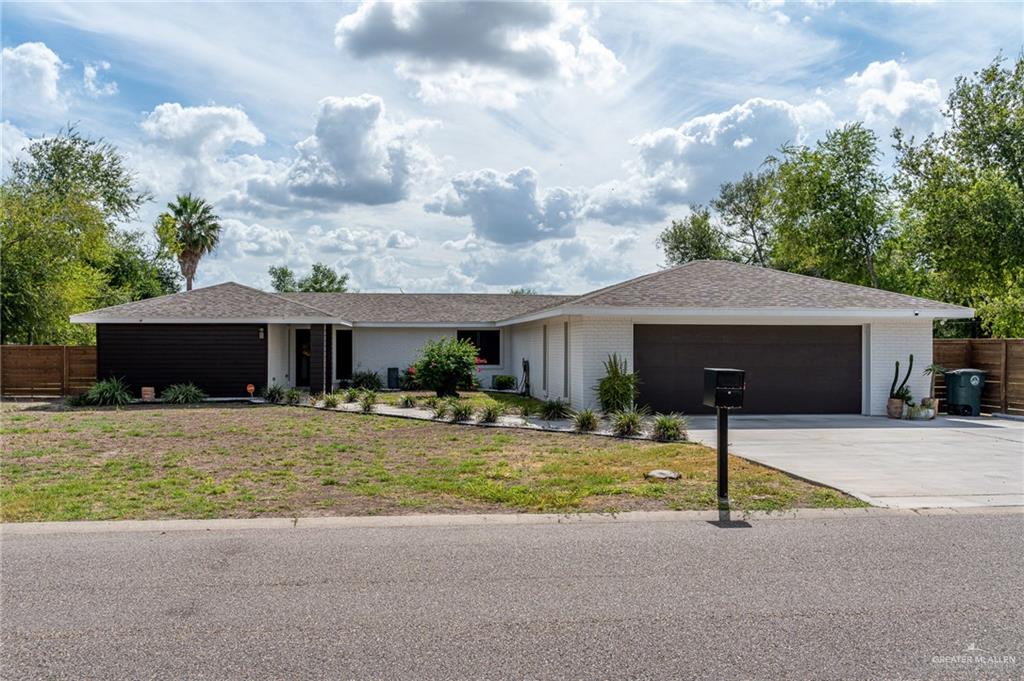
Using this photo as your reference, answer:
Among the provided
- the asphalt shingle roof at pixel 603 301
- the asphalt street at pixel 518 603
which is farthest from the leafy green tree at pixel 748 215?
the asphalt street at pixel 518 603

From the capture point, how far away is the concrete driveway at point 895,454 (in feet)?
26.2

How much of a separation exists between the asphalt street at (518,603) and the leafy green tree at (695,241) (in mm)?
40349

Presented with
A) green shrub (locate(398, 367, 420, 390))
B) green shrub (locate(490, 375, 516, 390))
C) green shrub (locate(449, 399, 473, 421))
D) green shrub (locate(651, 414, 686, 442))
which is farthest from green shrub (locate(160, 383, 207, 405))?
green shrub (locate(651, 414, 686, 442))

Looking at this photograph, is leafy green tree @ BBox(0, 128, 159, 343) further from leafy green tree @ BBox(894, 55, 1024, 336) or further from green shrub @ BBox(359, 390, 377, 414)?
leafy green tree @ BBox(894, 55, 1024, 336)

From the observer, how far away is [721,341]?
16844 mm

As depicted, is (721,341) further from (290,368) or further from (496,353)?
(290,368)

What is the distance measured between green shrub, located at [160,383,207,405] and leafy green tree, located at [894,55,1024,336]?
22722 millimetres

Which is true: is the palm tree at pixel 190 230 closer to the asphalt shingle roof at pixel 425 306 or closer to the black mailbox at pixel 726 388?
the asphalt shingle roof at pixel 425 306

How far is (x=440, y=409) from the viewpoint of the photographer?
16.1 m

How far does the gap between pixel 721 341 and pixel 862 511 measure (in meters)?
9.98

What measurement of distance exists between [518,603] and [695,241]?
4363 cm

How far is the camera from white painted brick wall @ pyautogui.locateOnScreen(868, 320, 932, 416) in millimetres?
17125

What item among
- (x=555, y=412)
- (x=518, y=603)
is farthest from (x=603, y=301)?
(x=518, y=603)

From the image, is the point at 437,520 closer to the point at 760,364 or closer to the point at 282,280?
the point at 760,364
